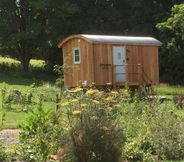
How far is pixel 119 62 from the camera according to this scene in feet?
81.5

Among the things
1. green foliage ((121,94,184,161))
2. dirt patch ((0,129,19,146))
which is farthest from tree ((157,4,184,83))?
green foliage ((121,94,184,161))

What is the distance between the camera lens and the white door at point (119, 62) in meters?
24.6

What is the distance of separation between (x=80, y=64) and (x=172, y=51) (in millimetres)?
13927

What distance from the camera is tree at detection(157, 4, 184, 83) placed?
36656mm

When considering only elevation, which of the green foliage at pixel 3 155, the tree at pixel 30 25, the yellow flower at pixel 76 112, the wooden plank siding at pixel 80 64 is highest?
the tree at pixel 30 25

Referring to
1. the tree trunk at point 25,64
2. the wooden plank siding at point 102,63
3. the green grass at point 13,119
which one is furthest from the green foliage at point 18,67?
the green grass at point 13,119

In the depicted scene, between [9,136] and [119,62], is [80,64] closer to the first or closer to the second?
[119,62]

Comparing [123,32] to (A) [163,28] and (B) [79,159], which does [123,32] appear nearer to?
(A) [163,28]

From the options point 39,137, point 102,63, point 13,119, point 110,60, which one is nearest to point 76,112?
point 39,137

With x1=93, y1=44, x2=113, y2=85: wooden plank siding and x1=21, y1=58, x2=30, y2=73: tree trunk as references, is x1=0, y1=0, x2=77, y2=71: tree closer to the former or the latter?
x1=21, y1=58, x2=30, y2=73: tree trunk

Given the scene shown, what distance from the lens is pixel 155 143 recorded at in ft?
Result: 29.9

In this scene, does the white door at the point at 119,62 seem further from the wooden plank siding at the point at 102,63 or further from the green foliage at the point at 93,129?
the green foliage at the point at 93,129

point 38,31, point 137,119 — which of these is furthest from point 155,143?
point 38,31

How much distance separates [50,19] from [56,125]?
32.5 meters
